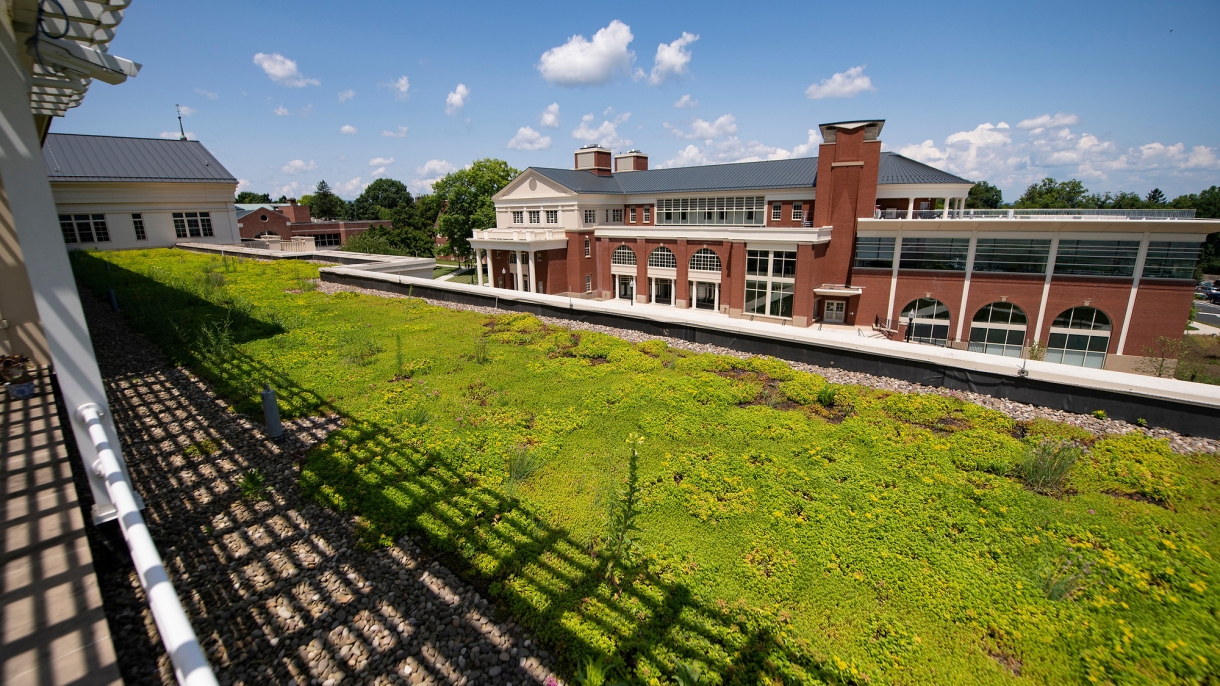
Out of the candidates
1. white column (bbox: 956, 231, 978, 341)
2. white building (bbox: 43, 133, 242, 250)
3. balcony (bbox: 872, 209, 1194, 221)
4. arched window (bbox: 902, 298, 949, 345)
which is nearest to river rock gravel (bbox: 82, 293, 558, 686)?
arched window (bbox: 902, 298, 949, 345)

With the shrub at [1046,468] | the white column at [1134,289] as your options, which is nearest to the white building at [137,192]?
the shrub at [1046,468]

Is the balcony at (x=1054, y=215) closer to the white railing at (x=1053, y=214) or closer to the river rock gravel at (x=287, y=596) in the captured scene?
the white railing at (x=1053, y=214)

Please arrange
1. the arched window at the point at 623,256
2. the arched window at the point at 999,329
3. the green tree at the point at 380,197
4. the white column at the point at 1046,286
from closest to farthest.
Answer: the white column at the point at 1046,286 < the arched window at the point at 999,329 < the arched window at the point at 623,256 < the green tree at the point at 380,197

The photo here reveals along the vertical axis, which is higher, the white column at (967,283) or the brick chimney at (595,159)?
the brick chimney at (595,159)

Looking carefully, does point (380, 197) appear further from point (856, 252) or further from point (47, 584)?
point (47, 584)

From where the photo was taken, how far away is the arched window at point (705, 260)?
30.9 meters

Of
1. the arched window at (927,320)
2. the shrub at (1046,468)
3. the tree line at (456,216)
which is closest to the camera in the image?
the shrub at (1046,468)

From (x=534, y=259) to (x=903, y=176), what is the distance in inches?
918

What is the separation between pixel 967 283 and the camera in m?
24.0

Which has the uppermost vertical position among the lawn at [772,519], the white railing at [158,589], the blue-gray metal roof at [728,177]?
the blue-gray metal roof at [728,177]

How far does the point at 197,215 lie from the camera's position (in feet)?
103

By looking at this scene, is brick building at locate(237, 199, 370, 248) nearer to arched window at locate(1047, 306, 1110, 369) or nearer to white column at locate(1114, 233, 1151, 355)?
arched window at locate(1047, 306, 1110, 369)

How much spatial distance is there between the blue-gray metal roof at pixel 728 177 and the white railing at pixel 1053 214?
2.93 m

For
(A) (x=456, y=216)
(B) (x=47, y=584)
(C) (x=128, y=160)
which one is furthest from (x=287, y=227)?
(B) (x=47, y=584)
